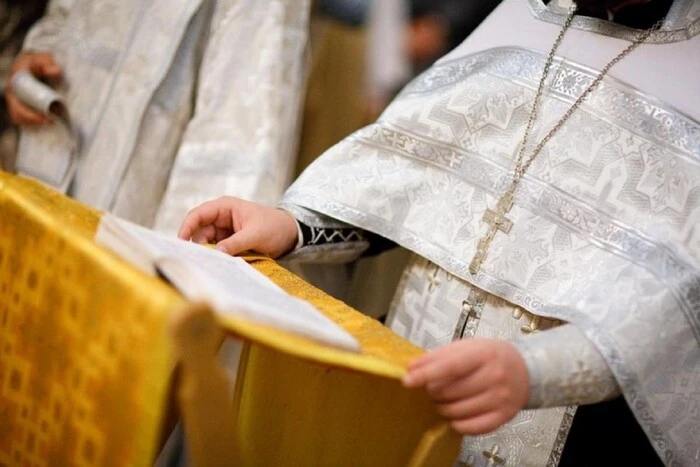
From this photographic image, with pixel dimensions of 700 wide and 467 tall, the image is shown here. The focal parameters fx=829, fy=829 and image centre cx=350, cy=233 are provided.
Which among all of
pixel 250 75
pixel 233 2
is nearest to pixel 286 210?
pixel 250 75

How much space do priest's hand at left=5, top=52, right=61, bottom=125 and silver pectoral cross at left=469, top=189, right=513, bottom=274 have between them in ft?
3.01

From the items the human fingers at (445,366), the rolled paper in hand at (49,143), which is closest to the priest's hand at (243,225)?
the human fingers at (445,366)

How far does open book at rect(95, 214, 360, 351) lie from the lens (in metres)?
0.63

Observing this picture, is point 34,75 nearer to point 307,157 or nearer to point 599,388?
point 307,157

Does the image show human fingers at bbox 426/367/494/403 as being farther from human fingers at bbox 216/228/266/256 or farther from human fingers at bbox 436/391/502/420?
human fingers at bbox 216/228/266/256

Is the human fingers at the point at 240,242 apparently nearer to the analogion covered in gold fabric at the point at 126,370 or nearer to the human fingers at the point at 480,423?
the analogion covered in gold fabric at the point at 126,370

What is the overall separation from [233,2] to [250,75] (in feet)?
0.48

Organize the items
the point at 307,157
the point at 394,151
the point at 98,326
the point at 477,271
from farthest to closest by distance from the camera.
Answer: the point at 307,157 → the point at 394,151 → the point at 477,271 → the point at 98,326

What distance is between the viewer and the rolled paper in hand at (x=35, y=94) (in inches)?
58.1

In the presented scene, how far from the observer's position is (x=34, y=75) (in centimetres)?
156

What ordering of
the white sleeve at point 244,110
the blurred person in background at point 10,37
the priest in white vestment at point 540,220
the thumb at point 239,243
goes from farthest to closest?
the blurred person in background at point 10,37 → the white sleeve at point 244,110 → the thumb at point 239,243 → the priest in white vestment at point 540,220

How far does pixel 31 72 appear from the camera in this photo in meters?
1.55

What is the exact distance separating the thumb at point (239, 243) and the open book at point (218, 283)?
0.09 metres

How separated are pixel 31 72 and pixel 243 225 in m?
0.79
